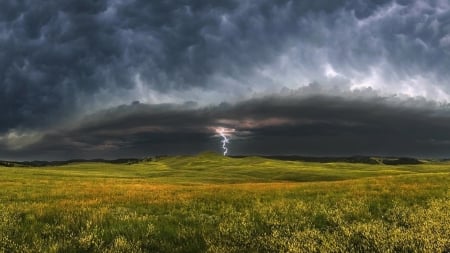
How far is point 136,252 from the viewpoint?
9.02 metres

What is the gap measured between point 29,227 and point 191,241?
5.72 m

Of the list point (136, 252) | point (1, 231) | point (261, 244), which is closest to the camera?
point (136, 252)

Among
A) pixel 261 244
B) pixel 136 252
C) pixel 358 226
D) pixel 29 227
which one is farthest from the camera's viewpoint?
pixel 29 227

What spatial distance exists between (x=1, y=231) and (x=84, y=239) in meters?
3.38

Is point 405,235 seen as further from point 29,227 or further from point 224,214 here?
point 29,227

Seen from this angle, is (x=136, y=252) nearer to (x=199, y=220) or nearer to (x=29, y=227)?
(x=199, y=220)

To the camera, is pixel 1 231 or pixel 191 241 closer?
pixel 191 241

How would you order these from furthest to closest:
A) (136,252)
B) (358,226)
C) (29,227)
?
(29,227), (358,226), (136,252)

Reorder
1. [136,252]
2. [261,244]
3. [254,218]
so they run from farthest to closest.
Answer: [254,218]
[261,244]
[136,252]

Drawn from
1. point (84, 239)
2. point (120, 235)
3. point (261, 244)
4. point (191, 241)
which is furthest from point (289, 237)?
point (84, 239)

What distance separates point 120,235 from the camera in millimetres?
10695

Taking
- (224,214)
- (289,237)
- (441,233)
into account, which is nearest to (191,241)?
(289,237)

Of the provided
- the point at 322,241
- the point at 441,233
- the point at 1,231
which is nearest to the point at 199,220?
the point at 322,241

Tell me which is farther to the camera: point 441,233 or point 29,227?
point 29,227
